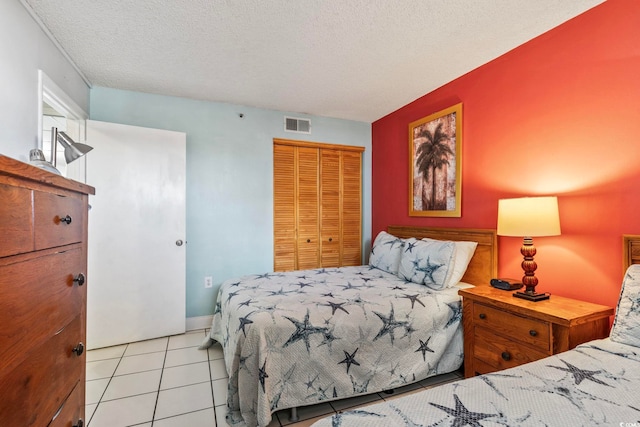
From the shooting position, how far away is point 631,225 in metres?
1.66

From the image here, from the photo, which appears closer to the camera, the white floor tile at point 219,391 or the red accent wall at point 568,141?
the red accent wall at point 568,141

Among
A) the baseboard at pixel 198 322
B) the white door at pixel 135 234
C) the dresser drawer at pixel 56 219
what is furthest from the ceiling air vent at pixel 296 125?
the dresser drawer at pixel 56 219

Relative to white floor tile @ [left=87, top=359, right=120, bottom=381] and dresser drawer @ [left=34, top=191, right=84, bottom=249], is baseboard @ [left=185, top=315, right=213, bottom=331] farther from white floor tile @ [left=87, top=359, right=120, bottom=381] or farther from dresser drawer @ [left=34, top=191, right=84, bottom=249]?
dresser drawer @ [left=34, top=191, right=84, bottom=249]

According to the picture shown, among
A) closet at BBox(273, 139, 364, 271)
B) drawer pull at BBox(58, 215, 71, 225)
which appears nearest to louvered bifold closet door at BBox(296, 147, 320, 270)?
closet at BBox(273, 139, 364, 271)

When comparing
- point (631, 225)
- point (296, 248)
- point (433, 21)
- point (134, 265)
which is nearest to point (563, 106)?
point (631, 225)

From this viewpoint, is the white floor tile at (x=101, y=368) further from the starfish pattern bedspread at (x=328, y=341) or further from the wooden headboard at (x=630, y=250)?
the wooden headboard at (x=630, y=250)

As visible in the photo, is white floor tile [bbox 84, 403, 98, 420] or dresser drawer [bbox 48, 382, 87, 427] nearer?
dresser drawer [bbox 48, 382, 87, 427]

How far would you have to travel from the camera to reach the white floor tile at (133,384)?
6.66ft

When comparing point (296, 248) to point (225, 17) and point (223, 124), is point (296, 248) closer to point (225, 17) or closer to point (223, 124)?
point (223, 124)

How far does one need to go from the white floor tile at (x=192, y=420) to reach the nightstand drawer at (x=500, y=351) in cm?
173

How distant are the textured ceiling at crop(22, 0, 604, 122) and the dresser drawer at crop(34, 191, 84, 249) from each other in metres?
1.36

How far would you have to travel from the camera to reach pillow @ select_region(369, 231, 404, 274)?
291cm

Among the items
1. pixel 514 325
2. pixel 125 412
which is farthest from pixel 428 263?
pixel 125 412

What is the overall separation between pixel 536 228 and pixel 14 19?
3273 mm
